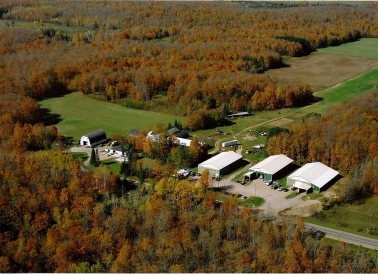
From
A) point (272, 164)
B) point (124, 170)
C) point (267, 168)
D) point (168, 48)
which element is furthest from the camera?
point (168, 48)

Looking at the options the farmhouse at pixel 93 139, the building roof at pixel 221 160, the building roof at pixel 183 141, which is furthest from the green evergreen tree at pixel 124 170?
the farmhouse at pixel 93 139

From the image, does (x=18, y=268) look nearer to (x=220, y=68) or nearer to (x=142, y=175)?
(x=142, y=175)

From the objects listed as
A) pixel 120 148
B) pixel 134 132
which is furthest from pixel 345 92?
pixel 120 148

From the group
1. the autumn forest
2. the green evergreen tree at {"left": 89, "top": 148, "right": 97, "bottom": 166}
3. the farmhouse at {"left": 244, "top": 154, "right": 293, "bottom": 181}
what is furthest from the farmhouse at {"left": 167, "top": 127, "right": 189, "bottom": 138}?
the farmhouse at {"left": 244, "top": 154, "right": 293, "bottom": 181}

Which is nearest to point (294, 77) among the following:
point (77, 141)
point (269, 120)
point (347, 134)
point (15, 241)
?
point (269, 120)

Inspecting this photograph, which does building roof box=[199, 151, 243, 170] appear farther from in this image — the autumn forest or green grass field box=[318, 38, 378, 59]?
green grass field box=[318, 38, 378, 59]

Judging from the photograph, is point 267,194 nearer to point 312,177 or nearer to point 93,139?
point 312,177
